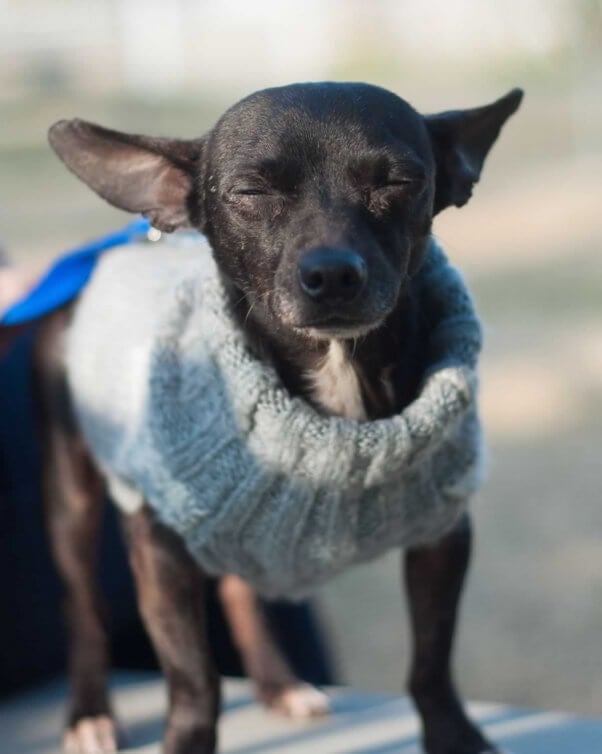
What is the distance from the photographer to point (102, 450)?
110 inches

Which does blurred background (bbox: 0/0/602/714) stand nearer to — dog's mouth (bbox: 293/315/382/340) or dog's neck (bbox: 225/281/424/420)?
dog's neck (bbox: 225/281/424/420)

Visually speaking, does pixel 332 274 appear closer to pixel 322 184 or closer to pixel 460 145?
pixel 322 184

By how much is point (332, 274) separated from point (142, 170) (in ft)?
1.82

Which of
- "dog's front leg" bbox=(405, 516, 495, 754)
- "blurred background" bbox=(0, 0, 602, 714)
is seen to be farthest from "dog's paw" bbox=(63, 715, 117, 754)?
"blurred background" bbox=(0, 0, 602, 714)

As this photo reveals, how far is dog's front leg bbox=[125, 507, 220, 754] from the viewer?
252 cm

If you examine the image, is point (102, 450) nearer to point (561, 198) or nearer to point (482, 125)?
point (482, 125)

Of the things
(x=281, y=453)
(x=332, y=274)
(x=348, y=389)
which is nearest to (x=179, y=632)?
(x=281, y=453)

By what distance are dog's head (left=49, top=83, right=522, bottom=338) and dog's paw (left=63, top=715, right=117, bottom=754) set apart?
1.06 meters

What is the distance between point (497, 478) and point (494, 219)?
20.3 ft

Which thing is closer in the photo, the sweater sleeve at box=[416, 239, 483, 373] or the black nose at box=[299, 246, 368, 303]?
the black nose at box=[299, 246, 368, 303]

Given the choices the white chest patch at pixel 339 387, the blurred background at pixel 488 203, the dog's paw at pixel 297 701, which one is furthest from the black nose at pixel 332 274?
the blurred background at pixel 488 203

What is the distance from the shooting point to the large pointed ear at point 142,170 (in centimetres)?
249

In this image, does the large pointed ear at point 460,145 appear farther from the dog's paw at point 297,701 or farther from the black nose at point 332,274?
the dog's paw at point 297,701

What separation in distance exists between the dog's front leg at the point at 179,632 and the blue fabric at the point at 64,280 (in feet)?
2.19
